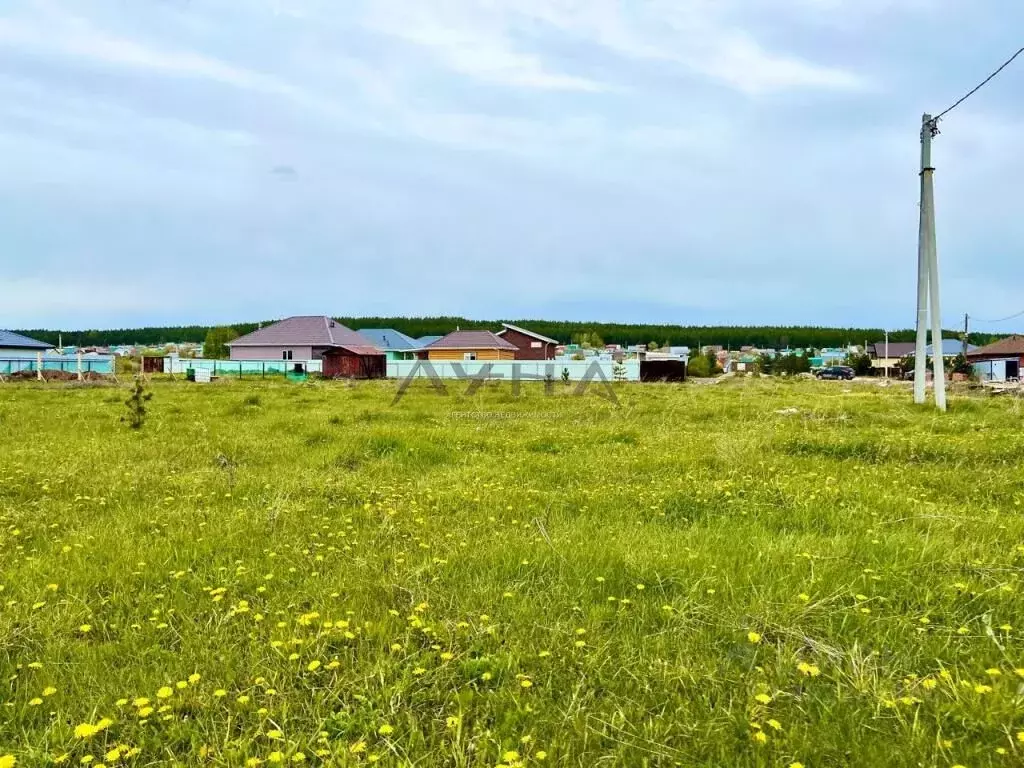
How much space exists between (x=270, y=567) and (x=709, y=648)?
2.66 meters

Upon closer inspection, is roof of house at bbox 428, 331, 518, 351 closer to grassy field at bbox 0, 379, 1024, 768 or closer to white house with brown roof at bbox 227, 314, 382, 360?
white house with brown roof at bbox 227, 314, 382, 360

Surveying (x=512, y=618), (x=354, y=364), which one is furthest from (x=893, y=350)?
(x=512, y=618)

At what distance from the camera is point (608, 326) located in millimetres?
132000

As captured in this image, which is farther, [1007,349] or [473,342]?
[1007,349]

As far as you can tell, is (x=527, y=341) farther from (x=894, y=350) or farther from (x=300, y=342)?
(x=894, y=350)

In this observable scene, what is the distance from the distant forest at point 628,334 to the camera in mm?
113319

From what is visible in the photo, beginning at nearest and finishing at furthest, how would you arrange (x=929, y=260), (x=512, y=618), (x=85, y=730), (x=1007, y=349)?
(x=85, y=730) < (x=512, y=618) < (x=929, y=260) < (x=1007, y=349)

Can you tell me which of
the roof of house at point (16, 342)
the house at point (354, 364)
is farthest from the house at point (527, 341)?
the roof of house at point (16, 342)

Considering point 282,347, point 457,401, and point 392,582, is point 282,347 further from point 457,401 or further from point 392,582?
point 392,582

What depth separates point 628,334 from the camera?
125000 millimetres

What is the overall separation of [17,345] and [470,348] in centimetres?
3385

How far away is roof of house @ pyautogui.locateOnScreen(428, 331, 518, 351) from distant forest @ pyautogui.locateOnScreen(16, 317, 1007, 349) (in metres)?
55.4

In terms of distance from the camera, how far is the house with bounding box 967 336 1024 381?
53.2 meters

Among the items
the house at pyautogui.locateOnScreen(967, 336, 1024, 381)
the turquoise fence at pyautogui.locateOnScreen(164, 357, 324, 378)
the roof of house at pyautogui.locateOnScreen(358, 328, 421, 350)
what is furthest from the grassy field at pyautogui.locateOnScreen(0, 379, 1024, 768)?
the house at pyautogui.locateOnScreen(967, 336, 1024, 381)
